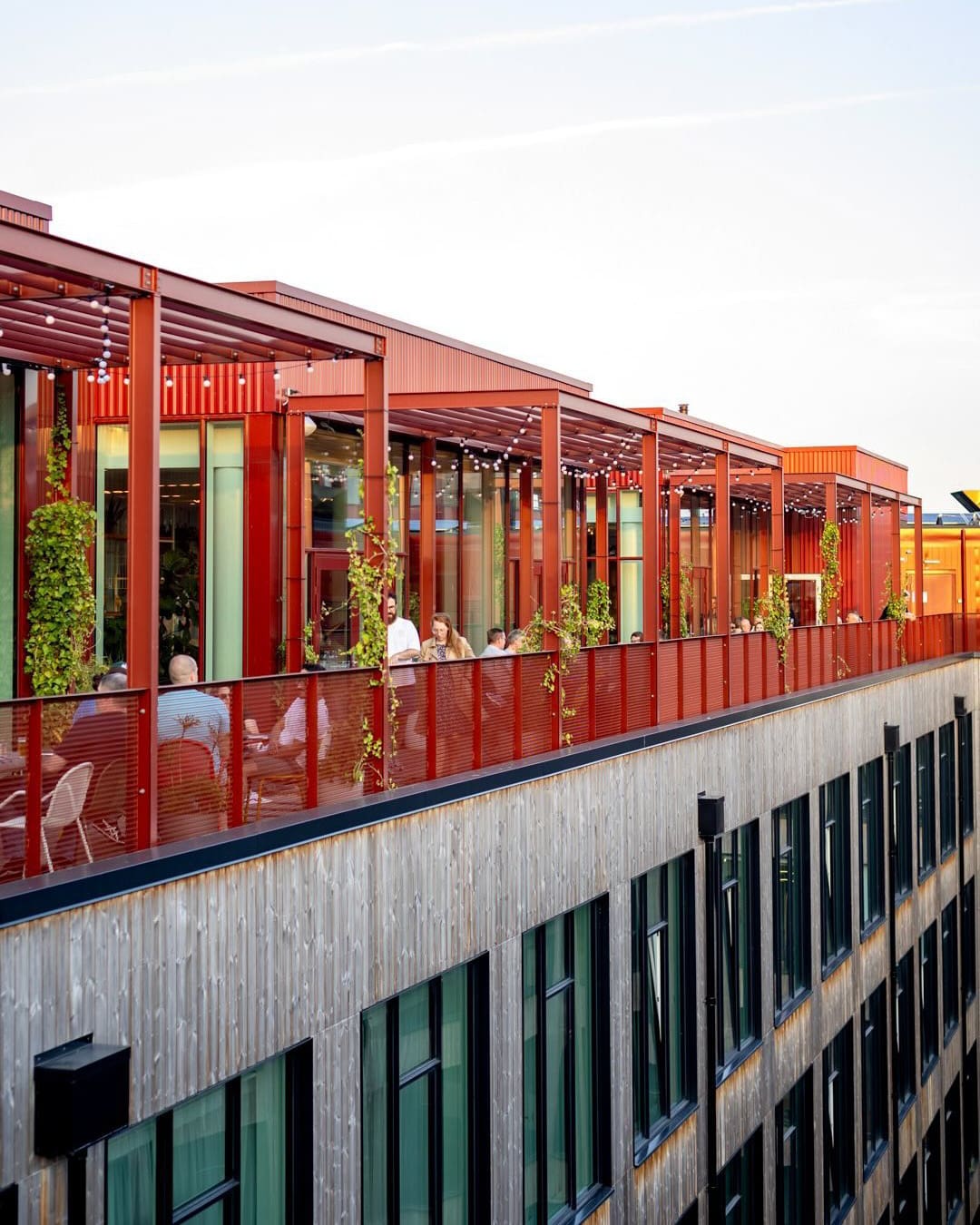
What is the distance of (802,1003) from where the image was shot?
19641mm

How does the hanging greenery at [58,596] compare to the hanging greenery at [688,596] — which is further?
the hanging greenery at [688,596]

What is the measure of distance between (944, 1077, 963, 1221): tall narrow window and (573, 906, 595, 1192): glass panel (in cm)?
1838

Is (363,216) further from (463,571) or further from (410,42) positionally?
(463,571)

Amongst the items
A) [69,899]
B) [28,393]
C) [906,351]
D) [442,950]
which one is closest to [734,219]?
[906,351]

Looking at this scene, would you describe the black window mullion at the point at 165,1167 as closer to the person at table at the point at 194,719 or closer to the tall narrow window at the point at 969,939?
the person at table at the point at 194,719

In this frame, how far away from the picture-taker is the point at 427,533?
2217cm

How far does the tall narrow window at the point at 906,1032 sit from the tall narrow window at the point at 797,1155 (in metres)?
5.95

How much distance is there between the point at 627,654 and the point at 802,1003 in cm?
689

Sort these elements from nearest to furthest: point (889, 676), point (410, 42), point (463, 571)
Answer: point (463, 571)
point (889, 676)
point (410, 42)

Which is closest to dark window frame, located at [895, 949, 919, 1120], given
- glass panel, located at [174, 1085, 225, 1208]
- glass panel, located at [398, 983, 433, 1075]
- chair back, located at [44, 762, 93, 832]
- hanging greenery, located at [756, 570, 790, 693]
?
hanging greenery, located at [756, 570, 790, 693]

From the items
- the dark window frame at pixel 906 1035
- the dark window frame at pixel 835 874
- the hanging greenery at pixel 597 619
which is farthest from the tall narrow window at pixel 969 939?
the hanging greenery at pixel 597 619

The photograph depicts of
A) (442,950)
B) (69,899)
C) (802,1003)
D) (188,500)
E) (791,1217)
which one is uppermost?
(188,500)

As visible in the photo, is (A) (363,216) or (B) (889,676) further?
(A) (363,216)

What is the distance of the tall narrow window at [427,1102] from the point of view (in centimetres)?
975
